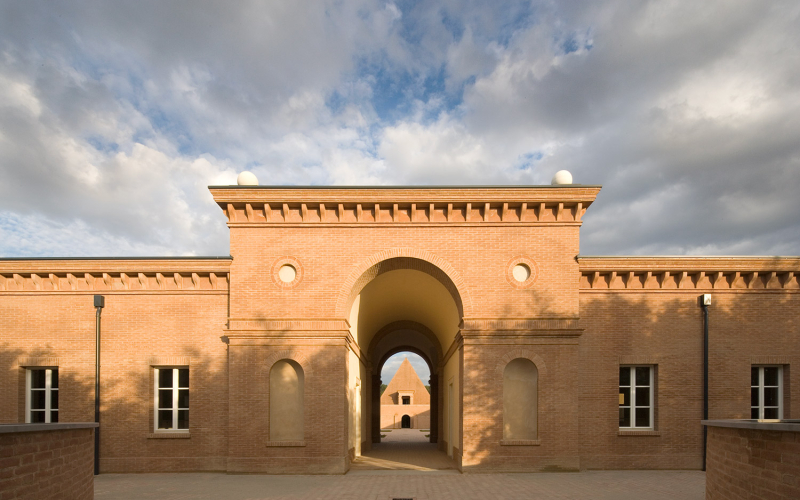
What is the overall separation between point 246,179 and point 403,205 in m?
4.87

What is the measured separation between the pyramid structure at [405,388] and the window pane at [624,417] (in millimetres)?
38615

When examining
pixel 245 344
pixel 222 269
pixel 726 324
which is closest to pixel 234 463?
pixel 245 344

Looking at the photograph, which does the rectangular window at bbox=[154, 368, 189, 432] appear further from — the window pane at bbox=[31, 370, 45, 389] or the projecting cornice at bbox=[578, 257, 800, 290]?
the projecting cornice at bbox=[578, 257, 800, 290]

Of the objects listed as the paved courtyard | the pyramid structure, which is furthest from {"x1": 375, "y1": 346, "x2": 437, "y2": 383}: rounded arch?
the pyramid structure

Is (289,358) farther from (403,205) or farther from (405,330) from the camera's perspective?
(405,330)

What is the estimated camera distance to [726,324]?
1620 cm

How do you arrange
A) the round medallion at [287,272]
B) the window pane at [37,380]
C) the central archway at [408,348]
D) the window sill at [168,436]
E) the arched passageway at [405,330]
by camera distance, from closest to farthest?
the window sill at [168,436]
the round medallion at [287,272]
the window pane at [37,380]
the arched passageway at [405,330]
the central archway at [408,348]

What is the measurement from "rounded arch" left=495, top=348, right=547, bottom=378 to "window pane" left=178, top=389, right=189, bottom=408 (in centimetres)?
918

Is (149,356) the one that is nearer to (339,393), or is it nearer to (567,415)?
(339,393)

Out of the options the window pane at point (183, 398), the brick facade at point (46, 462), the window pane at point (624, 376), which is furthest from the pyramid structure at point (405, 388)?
the brick facade at point (46, 462)

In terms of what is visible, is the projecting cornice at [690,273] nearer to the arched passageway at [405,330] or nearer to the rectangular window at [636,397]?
the rectangular window at [636,397]

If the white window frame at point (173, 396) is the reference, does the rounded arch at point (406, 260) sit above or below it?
above

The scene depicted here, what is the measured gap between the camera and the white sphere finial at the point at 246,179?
16219 millimetres

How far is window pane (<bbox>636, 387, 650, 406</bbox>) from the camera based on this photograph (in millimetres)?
16047
